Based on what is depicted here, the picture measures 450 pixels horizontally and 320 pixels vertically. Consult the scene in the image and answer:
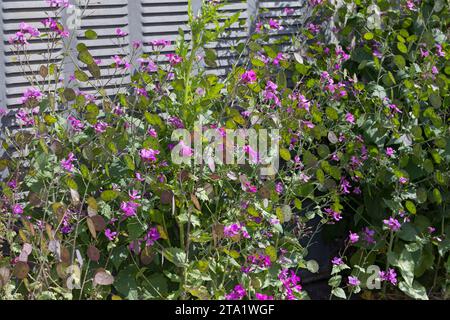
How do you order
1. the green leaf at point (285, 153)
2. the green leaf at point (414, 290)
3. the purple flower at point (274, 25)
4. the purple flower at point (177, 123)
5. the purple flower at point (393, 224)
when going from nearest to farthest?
the purple flower at point (177, 123) → the green leaf at point (285, 153) → the purple flower at point (393, 224) → the green leaf at point (414, 290) → the purple flower at point (274, 25)

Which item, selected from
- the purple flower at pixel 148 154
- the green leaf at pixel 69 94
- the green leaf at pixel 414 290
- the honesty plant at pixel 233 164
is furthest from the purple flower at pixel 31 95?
the green leaf at pixel 414 290

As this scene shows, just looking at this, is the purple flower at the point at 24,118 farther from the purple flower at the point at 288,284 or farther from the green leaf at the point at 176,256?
the purple flower at the point at 288,284

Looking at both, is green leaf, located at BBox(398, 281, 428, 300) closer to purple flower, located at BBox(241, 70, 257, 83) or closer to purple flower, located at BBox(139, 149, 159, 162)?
purple flower, located at BBox(241, 70, 257, 83)

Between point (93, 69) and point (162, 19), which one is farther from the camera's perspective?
point (162, 19)

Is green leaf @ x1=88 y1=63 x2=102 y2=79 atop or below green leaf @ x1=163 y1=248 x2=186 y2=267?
atop

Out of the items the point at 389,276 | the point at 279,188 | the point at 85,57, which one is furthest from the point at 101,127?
the point at 389,276

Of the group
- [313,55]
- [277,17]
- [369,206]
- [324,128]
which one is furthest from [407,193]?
[277,17]

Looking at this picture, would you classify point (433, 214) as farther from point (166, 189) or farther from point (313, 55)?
point (166, 189)

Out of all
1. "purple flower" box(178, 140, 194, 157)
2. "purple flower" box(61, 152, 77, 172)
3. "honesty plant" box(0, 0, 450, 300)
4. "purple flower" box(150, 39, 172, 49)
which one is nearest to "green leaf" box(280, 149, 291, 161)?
"honesty plant" box(0, 0, 450, 300)

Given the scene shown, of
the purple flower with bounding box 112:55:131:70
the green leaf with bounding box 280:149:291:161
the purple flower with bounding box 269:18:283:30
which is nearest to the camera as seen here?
the green leaf with bounding box 280:149:291:161

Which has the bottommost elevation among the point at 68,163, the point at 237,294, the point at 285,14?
the point at 237,294

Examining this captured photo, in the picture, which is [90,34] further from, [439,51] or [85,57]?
[439,51]

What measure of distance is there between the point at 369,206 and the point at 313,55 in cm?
67

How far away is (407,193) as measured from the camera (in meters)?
3.29
